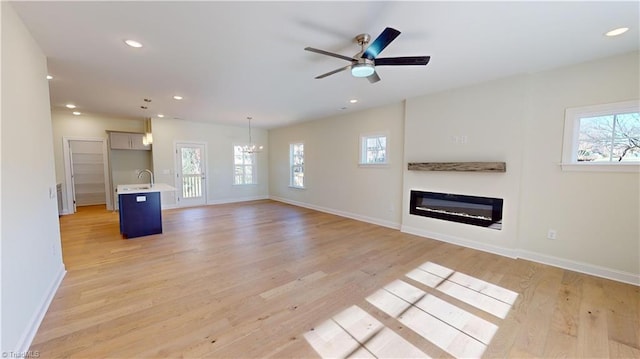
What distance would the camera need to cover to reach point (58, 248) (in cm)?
295

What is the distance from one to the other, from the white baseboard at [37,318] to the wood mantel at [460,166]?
494 cm

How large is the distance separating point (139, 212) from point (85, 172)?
418 cm

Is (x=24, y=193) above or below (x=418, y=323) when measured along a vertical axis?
above

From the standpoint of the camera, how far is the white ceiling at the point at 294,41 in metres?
2.05

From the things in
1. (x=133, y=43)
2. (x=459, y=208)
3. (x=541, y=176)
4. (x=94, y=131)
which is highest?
(x=133, y=43)

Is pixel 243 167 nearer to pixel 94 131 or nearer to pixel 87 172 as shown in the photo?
pixel 94 131

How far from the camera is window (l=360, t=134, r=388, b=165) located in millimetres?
5438

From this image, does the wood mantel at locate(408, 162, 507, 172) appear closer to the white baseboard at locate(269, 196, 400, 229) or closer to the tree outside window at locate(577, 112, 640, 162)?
the tree outside window at locate(577, 112, 640, 162)

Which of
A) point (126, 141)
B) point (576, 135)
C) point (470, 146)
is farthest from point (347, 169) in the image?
point (126, 141)

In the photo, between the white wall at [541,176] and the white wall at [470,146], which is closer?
the white wall at [541,176]

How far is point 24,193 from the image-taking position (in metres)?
2.05

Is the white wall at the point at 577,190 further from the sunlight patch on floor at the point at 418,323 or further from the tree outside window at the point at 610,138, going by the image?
the sunlight patch on floor at the point at 418,323

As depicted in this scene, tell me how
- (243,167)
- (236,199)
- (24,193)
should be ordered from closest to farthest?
(24,193)
(236,199)
(243,167)

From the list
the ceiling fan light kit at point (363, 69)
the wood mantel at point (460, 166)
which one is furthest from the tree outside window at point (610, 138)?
the ceiling fan light kit at point (363, 69)
